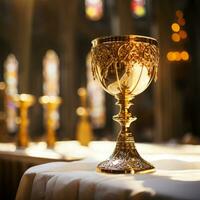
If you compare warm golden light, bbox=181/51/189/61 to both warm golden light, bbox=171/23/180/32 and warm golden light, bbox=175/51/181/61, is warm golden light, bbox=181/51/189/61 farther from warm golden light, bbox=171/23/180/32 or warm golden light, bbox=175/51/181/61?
warm golden light, bbox=171/23/180/32

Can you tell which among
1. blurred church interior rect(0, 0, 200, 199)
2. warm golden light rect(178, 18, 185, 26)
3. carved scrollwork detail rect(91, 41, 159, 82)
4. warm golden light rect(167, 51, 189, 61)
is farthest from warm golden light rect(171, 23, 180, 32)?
carved scrollwork detail rect(91, 41, 159, 82)

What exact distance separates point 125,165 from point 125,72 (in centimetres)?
31

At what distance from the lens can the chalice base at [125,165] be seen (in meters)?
1.26

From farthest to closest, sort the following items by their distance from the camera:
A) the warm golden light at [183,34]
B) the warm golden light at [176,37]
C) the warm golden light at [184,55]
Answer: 1. the warm golden light at [184,55]
2. the warm golden light at [183,34]
3. the warm golden light at [176,37]

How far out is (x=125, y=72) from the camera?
1316 mm

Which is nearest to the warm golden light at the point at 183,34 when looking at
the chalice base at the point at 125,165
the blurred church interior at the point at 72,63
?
the blurred church interior at the point at 72,63

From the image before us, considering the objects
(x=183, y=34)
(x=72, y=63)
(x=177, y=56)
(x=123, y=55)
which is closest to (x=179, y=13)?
(x=183, y=34)

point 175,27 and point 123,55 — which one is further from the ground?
point 175,27

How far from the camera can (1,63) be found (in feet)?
40.4

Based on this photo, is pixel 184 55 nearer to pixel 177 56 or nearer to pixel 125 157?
pixel 177 56

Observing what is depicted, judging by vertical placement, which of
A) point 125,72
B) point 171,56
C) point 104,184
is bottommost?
point 104,184

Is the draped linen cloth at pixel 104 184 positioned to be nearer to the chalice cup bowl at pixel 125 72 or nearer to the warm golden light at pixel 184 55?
the chalice cup bowl at pixel 125 72

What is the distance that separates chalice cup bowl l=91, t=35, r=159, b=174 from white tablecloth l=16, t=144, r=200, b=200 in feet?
0.35

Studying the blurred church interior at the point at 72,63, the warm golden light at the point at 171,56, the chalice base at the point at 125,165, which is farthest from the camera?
the blurred church interior at the point at 72,63
